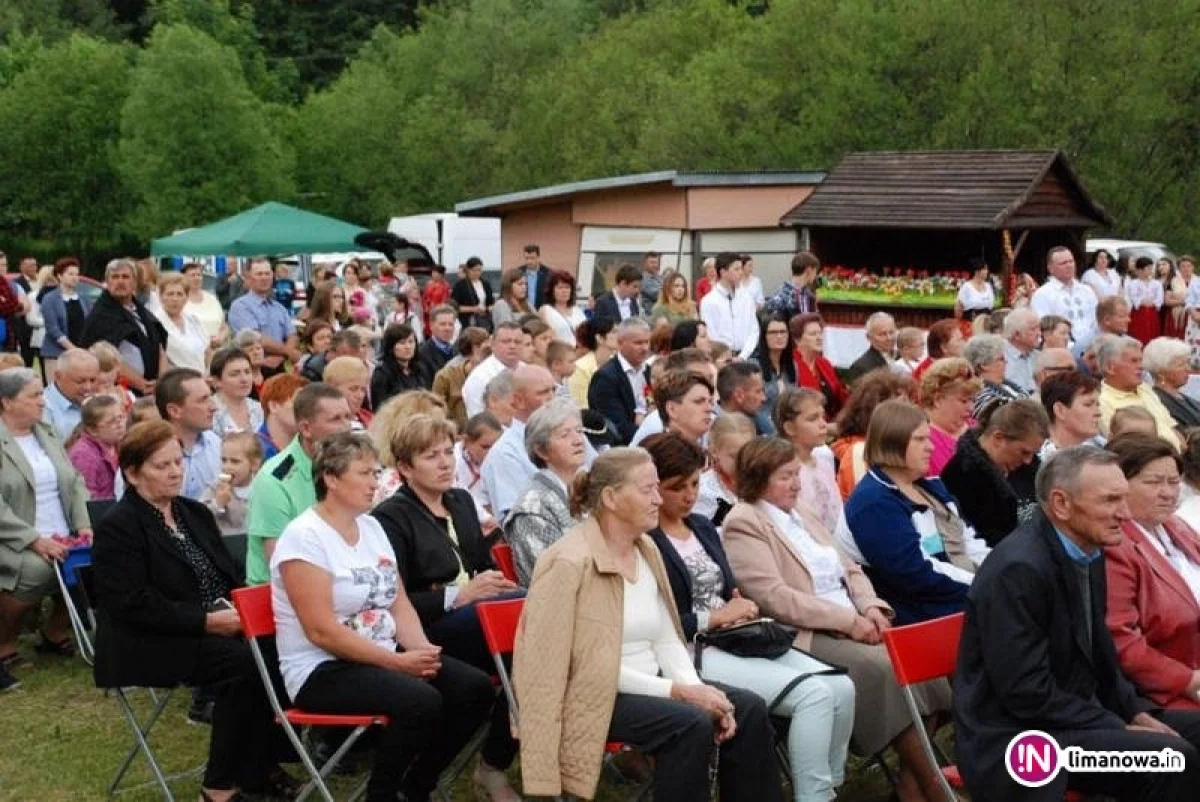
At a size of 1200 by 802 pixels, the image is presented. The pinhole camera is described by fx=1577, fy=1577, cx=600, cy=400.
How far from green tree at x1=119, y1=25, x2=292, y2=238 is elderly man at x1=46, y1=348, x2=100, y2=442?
3554cm

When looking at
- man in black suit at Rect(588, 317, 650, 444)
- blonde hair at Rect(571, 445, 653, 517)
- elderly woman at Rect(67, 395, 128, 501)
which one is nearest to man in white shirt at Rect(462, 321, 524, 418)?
man in black suit at Rect(588, 317, 650, 444)

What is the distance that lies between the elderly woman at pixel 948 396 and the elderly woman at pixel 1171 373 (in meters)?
2.17

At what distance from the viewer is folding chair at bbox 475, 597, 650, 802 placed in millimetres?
5375

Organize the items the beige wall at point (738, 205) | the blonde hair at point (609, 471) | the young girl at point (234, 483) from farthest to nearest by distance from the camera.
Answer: the beige wall at point (738, 205), the young girl at point (234, 483), the blonde hair at point (609, 471)

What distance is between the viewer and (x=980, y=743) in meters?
4.64

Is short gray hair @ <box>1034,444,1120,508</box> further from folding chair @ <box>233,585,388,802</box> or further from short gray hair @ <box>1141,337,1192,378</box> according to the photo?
short gray hair @ <box>1141,337,1192,378</box>

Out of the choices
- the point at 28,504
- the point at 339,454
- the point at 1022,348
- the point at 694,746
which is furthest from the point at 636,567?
the point at 1022,348

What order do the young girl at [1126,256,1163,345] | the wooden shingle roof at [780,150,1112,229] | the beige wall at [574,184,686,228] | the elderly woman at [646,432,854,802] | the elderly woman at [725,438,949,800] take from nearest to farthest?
the elderly woman at [646,432,854,802] < the elderly woman at [725,438,949,800] < the wooden shingle roof at [780,150,1112,229] < the young girl at [1126,256,1163,345] < the beige wall at [574,184,686,228]

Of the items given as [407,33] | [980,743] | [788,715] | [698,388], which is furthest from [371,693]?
[407,33]

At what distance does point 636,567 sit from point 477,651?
0.94 metres

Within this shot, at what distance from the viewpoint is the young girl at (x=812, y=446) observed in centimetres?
700

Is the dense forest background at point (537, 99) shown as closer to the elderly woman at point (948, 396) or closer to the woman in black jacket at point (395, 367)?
the woman in black jacket at point (395, 367)

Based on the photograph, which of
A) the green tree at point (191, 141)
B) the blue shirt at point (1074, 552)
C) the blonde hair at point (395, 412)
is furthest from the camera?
the green tree at point (191, 141)

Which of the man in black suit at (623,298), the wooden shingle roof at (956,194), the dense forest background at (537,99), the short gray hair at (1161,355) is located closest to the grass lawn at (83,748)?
the short gray hair at (1161,355)
